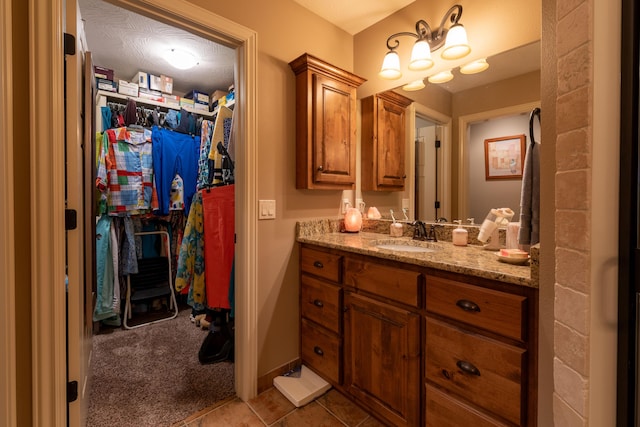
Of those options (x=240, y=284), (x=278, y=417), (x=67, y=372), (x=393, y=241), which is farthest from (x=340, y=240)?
(x=67, y=372)

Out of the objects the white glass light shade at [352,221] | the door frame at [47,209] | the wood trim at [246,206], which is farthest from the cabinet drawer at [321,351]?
the door frame at [47,209]

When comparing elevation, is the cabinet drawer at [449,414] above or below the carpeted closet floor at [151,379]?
above

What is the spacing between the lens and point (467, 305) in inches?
44.7

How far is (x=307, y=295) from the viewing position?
193 cm

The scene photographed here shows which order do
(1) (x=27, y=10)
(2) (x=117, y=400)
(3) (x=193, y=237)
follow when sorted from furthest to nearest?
1. (3) (x=193, y=237)
2. (2) (x=117, y=400)
3. (1) (x=27, y=10)

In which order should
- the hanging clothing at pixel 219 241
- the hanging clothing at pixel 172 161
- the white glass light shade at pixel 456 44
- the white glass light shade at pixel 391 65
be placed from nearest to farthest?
the white glass light shade at pixel 456 44 → the white glass light shade at pixel 391 65 → the hanging clothing at pixel 219 241 → the hanging clothing at pixel 172 161

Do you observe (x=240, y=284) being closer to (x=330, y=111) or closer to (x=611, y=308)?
(x=330, y=111)

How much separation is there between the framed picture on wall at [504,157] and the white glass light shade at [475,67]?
0.41 meters

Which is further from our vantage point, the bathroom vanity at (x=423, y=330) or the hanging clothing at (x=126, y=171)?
the hanging clothing at (x=126, y=171)

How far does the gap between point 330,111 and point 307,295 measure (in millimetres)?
1253

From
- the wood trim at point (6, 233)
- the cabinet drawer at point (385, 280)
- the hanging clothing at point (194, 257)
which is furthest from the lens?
the hanging clothing at point (194, 257)

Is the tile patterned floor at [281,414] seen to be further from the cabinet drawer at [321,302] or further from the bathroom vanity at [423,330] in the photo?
the cabinet drawer at [321,302]

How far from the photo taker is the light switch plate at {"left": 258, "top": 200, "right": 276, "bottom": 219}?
180cm

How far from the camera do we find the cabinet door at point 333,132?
1916mm
